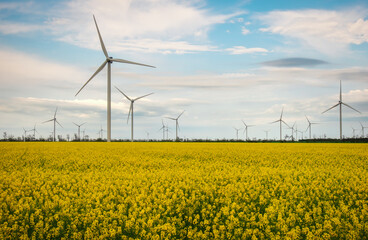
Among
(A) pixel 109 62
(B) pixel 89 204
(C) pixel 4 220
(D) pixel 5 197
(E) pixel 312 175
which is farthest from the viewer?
(A) pixel 109 62

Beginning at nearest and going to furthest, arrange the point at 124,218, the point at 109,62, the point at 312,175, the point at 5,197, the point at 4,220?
A: the point at 124,218, the point at 4,220, the point at 5,197, the point at 312,175, the point at 109,62

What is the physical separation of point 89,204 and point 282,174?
8.24m

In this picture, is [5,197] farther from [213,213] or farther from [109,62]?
[109,62]

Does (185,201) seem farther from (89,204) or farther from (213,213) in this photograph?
(89,204)

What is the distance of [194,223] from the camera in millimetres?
7305

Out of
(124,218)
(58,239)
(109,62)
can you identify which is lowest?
(58,239)

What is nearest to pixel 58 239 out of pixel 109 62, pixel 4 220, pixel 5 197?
pixel 4 220

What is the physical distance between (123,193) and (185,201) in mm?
1946

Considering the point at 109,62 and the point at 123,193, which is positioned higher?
the point at 109,62

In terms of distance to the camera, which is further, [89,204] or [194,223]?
[89,204]

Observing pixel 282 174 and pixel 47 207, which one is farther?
pixel 282 174

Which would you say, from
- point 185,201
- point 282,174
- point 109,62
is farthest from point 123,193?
point 109,62

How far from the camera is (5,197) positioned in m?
9.61

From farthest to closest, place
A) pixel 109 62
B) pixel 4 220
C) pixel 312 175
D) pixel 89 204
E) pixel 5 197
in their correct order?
pixel 109 62 < pixel 312 175 < pixel 5 197 < pixel 89 204 < pixel 4 220
